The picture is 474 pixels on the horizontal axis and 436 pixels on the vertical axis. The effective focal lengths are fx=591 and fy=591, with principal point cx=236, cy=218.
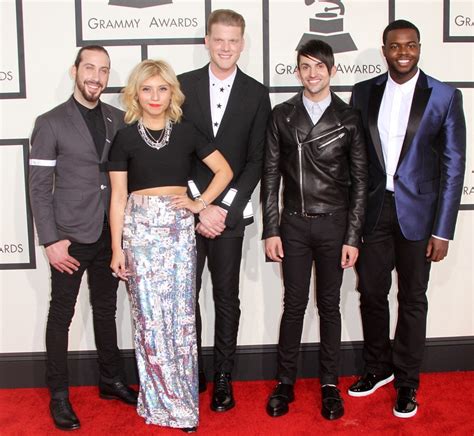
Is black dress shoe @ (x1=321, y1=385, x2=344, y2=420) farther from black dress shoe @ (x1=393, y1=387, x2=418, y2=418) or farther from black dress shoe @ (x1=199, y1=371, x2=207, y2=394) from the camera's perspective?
black dress shoe @ (x1=199, y1=371, x2=207, y2=394)

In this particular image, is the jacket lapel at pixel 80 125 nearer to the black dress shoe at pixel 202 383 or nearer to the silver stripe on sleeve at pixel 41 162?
the silver stripe on sleeve at pixel 41 162

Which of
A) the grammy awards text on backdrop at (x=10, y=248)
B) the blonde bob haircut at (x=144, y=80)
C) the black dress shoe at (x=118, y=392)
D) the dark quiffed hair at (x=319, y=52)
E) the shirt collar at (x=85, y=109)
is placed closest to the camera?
the blonde bob haircut at (x=144, y=80)

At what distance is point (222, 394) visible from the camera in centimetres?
315

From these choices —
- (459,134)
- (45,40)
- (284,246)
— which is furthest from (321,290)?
(45,40)

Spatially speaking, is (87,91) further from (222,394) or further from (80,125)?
(222,394)

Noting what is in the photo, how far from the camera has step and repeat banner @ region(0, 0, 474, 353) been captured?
11.1 ft

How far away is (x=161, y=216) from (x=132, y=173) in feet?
0.81

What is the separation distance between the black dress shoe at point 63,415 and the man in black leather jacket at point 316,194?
0.99m

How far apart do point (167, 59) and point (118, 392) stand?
6.24 ft

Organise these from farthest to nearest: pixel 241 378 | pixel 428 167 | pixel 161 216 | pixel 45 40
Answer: pixel 241 378 → pixel 45 40 → pixel 428 167 → pixel 161 216

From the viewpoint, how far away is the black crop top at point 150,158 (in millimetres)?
2752

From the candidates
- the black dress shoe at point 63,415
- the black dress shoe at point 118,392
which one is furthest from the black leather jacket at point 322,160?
the black dress shoe at point 63,415

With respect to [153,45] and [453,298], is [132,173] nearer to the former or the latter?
[153,45]

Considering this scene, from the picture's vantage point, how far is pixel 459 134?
2.92 m
